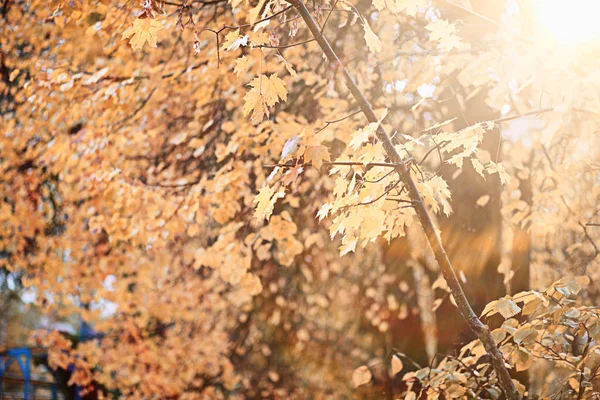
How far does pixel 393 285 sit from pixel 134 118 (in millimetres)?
3621

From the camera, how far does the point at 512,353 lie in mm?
2395

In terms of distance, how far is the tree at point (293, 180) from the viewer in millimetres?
2359

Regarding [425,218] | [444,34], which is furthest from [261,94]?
[444,34]

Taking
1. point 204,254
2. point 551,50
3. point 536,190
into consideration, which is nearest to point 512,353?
point 551,50

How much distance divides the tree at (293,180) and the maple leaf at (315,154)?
0.05 ft

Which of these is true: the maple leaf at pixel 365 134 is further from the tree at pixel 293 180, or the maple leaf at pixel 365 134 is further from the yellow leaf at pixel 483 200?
the yellow leaf at pixel 483 200

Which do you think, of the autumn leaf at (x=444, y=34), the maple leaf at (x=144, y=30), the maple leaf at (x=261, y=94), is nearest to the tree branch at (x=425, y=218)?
the maple leaf at (x=261, y=94)

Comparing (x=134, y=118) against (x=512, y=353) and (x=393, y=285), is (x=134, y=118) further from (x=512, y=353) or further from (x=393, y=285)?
(x=512, y=353)

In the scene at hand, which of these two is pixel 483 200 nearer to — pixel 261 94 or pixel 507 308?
pixel 507 308

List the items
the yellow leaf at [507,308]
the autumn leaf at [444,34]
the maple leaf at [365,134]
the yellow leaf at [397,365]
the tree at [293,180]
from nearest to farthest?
1. the maple leaf at [365,134]
2. the yellow leaf at [507,308]
3. the tree at [293,180]
4. the autumn leaf at [444,34]
5. the yellow leaf at [397,365]

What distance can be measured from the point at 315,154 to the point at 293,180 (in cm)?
13

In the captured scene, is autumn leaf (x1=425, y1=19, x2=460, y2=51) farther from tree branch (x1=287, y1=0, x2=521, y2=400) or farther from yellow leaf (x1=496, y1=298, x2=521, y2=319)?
yellow leaf (x1=496, y1=298, x2=521, y2=319)

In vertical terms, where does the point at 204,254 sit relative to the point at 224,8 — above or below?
below

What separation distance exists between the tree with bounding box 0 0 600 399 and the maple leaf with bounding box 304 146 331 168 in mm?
14
